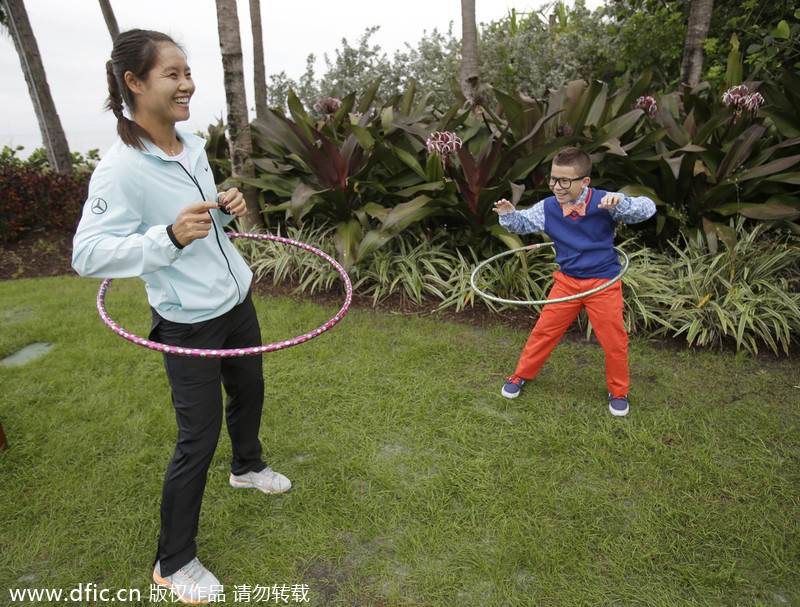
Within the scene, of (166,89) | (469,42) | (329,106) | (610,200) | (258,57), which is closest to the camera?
(166,89)

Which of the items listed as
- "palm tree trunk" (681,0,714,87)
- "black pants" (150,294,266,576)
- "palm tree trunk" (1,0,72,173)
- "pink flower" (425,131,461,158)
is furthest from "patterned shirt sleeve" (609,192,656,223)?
"palm tree trunk" (1,0,72,173)

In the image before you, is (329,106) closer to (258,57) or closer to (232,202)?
(258,57)

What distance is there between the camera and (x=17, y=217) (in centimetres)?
641

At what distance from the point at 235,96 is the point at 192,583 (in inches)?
163

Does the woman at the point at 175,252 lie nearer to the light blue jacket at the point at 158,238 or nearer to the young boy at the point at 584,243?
the light blue jacket at the point at 158,238

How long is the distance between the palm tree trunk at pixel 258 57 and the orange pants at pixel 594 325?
5793mm

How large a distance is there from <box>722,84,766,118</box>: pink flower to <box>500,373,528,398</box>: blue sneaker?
9.56ft

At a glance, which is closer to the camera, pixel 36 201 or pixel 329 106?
pixel 329 106

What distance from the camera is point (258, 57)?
7688mm

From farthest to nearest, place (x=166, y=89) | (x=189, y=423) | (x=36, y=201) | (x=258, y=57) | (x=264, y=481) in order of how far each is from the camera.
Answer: (x=258, y=57) < (x=36, y=201) < (x=264, y=481) < (x=189, y=423) < (x=166, y=89)

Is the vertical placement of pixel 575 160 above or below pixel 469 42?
below

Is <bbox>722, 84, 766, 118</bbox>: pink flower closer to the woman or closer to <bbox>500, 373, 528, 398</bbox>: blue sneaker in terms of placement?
<bbox>500, 373, 528, 398</bbox>: blue sneaker

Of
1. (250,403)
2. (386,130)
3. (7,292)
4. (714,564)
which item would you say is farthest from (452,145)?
(7,292)

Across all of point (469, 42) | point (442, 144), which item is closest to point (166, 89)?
point (442, 144)
